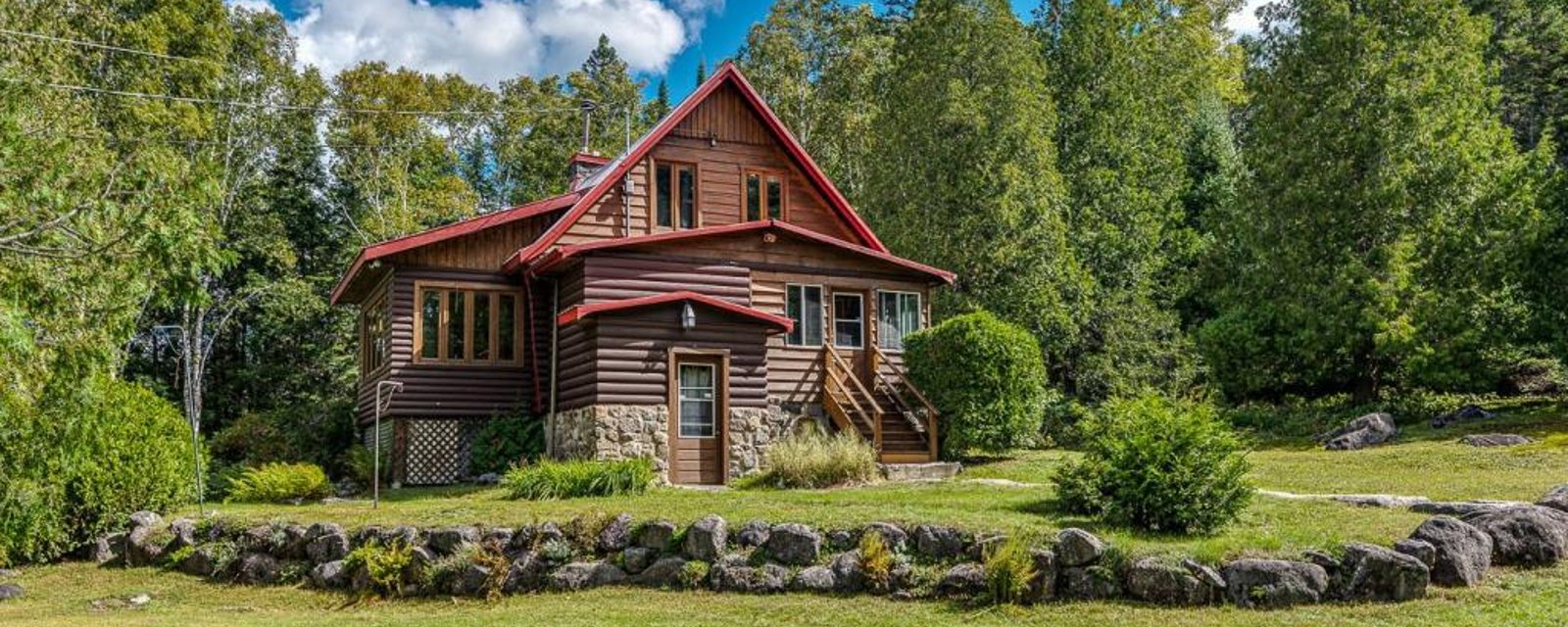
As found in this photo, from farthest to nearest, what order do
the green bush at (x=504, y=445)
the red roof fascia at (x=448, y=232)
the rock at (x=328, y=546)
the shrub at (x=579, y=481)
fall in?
the green bush at (x=504, y=445) → the red roof fascia at (x=448, y=232) → the shrub at (x=579, y=481) → the rock at (x=328, y=546)

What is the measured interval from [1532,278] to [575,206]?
760 inches

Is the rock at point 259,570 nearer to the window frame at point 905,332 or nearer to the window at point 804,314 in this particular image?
the window at point 804,314

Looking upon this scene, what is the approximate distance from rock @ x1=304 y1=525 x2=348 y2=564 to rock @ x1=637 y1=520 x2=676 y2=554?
3.91 m

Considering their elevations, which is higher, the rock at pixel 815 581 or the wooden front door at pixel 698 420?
the wooden front door at pixel 698 420

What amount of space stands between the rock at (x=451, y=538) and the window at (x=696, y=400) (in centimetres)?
652

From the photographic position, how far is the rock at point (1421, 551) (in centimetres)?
1099

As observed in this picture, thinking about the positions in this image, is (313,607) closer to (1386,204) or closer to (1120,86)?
(1386,204)

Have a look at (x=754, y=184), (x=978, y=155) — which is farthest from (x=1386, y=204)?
(x=754, y=184)

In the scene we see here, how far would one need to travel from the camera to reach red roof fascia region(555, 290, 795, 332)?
19.3 metres

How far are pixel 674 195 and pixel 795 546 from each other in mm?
13350

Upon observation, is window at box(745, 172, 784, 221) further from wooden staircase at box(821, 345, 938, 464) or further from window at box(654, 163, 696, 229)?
wooden staircase at box(821, 345, 938, 464)

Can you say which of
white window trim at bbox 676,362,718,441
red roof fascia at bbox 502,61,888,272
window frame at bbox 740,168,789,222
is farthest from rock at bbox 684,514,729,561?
window frame at bbox 740,168,789,222

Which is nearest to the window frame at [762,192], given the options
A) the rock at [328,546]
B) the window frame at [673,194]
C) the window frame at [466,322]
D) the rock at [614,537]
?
the window frame at [673,194]

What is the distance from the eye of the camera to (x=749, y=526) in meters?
13.0
